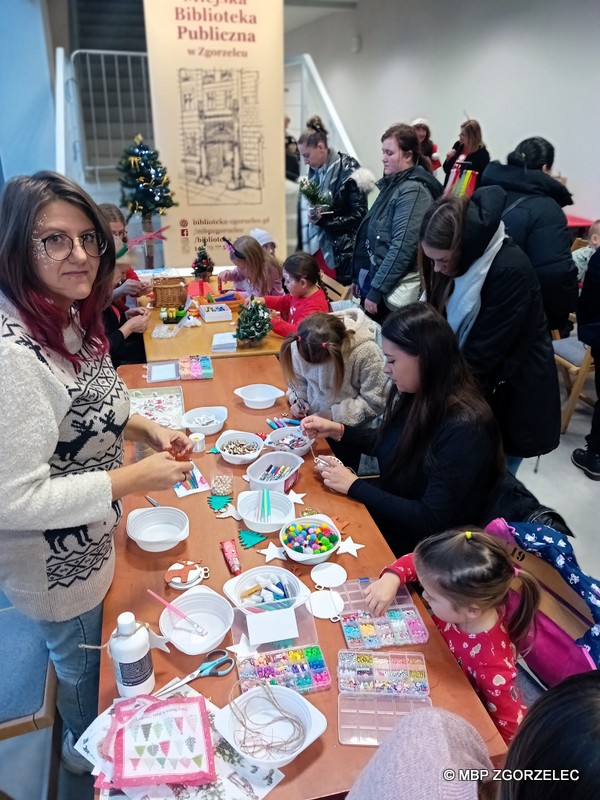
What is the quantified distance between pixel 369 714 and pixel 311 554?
1.26 feet

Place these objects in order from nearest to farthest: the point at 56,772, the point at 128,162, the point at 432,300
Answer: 1. the point at 56,772
2. the point at 432,300
3. the point at 128,162

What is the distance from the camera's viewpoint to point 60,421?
3.37 feet

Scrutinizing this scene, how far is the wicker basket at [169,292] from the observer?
3246mm

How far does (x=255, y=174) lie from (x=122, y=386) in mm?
4033

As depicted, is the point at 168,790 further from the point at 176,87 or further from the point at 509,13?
the point at 509,13

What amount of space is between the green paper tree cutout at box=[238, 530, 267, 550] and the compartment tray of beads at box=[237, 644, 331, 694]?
1.07 ft

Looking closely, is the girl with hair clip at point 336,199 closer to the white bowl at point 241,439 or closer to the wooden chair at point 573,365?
the wooden chair at point 573,365

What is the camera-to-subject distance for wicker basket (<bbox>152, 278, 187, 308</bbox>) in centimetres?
325

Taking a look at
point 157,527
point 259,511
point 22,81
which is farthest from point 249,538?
point 22,81

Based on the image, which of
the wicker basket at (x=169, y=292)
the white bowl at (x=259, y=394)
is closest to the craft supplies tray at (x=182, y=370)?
the white bowl at (x=259, y=394)

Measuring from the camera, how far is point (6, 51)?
16.9 ft

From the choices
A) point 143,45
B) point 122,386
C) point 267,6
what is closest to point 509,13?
Answer: point 267,6

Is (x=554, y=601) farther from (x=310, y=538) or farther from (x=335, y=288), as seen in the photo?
(x=335, y=288)

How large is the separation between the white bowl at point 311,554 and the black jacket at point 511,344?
0.95 metres
